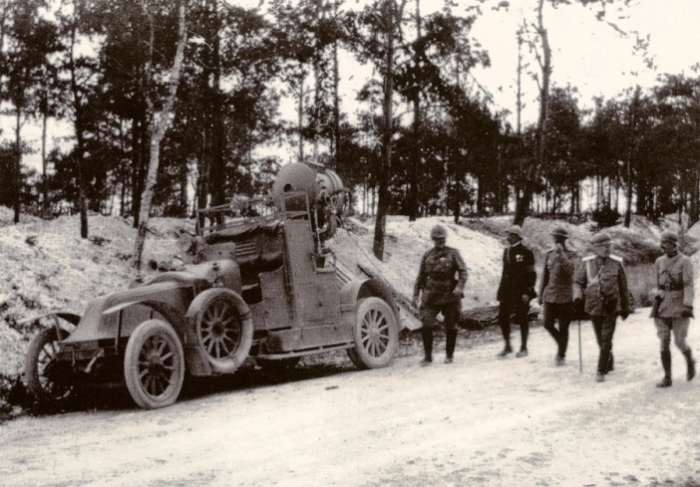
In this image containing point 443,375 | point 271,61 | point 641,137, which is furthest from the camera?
point 641,137

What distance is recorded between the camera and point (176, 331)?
9.28 meters

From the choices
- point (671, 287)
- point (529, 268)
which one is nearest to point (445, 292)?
point (529, 268)

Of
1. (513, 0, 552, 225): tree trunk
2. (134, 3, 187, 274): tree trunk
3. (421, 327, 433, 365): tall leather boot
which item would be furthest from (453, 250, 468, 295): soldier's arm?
(513, 0, 552, 225): tree trunk

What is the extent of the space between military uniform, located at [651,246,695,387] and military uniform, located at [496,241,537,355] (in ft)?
9.71

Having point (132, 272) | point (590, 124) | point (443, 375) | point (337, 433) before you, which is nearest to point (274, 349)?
point (443, 375)

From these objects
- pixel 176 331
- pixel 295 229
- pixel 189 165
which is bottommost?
pixel 176 331

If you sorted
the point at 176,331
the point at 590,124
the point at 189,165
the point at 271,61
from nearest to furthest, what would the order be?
1. the point at 176,331
2. the point at 271,61
3. the point at 189,165
4. the point at 590,124

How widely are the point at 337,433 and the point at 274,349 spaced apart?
139 inches

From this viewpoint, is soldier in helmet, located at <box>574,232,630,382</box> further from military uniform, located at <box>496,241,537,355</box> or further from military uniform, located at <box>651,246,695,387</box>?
military uniform, located at <box>496,241,537,355</box>

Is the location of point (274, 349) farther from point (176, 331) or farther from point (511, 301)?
point (511, 301)

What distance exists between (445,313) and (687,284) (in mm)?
3651

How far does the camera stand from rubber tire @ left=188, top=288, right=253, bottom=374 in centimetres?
927

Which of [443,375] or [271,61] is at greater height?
[271,61]

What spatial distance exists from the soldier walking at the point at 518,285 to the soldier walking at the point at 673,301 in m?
2.94
